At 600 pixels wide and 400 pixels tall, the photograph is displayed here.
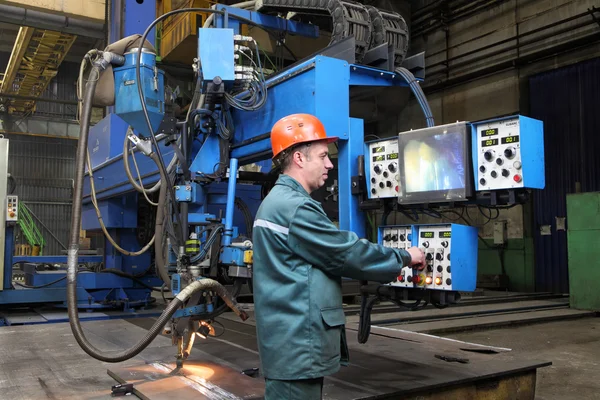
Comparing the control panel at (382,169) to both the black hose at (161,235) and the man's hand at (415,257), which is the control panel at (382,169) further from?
the black hose at (161,235)

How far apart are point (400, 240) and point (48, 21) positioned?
27.6 ft

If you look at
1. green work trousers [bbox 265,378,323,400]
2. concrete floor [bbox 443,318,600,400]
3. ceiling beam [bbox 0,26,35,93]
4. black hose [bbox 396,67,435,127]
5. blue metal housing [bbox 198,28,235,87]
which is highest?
ceiling beam [bbox 0,26,35,93]

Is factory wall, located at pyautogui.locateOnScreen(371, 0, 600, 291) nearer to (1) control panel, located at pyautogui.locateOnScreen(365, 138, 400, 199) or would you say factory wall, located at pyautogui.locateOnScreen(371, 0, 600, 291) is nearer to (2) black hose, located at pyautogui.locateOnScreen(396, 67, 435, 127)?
(2) black hose, located at pyautogui.locateOnScreen(396, 67, 435, 127)

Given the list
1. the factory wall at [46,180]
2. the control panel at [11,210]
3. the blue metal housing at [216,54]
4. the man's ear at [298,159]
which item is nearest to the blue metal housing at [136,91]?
the blue metal housing at [216,54]

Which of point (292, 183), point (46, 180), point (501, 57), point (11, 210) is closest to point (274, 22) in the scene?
point (292, 183)

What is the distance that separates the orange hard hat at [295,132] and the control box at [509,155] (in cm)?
110

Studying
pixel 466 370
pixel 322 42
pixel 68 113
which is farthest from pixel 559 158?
pixel 68 113

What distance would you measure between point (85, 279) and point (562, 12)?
30.3 feet

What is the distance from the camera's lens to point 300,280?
74.0 inches

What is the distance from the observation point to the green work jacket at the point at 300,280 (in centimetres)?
184

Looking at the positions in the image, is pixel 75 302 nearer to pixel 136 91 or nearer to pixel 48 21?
pixel 136 91

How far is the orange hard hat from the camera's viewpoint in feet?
6.84

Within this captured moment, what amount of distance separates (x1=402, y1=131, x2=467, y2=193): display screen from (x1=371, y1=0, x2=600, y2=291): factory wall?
6.13 metres

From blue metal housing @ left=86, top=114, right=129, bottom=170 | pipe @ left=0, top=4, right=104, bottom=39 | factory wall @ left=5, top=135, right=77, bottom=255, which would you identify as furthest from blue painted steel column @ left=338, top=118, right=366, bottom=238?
factory wall @ left=5, top=135, right=77, bottom=255
